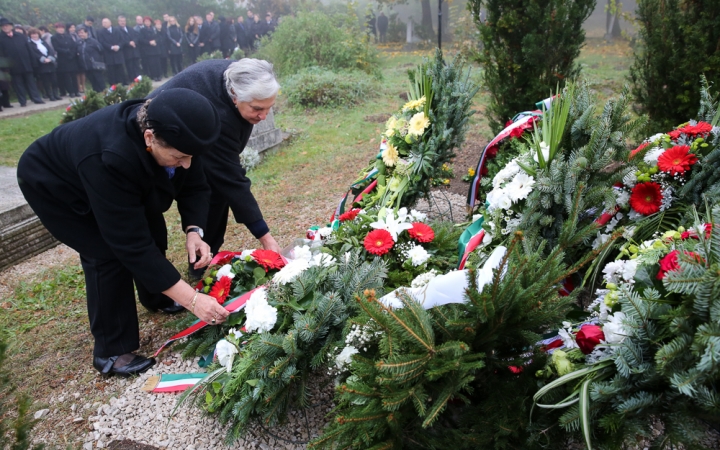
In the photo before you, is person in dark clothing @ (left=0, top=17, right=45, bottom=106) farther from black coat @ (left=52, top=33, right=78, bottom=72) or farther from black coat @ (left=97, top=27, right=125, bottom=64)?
black coat @ (left=97, top=27, right=125, bottom=64)

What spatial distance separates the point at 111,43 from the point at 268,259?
554 inches

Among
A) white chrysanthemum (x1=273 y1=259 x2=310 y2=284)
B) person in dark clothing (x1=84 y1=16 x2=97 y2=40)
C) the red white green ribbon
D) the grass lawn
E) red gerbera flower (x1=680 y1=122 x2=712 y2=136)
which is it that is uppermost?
person in dark clothing (x1=84 y1=16 x2=97 y2=40)

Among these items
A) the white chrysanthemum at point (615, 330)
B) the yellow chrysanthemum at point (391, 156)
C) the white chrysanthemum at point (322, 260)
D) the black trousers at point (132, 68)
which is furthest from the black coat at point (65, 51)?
the white chrysanthemum at point (615, 330)

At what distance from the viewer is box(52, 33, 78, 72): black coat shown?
40.7ft

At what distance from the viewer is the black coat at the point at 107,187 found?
2275mm

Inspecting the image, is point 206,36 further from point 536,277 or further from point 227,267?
point 536,277

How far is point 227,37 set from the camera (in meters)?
18.6

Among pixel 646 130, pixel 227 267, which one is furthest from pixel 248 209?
pixel 646 130

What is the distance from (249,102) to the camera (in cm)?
291

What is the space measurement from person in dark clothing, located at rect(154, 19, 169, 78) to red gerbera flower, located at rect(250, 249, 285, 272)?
15529 millimetres

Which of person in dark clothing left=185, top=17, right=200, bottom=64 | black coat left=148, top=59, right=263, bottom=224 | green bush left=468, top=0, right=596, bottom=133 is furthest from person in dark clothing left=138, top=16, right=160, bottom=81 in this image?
black coat left=148, top=59, right=263, bottom=224

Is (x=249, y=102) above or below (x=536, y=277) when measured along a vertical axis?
above

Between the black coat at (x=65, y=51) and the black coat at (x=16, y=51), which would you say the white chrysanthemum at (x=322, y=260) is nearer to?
the black coat at (x=16, y=51)

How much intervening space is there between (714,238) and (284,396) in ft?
5.70
